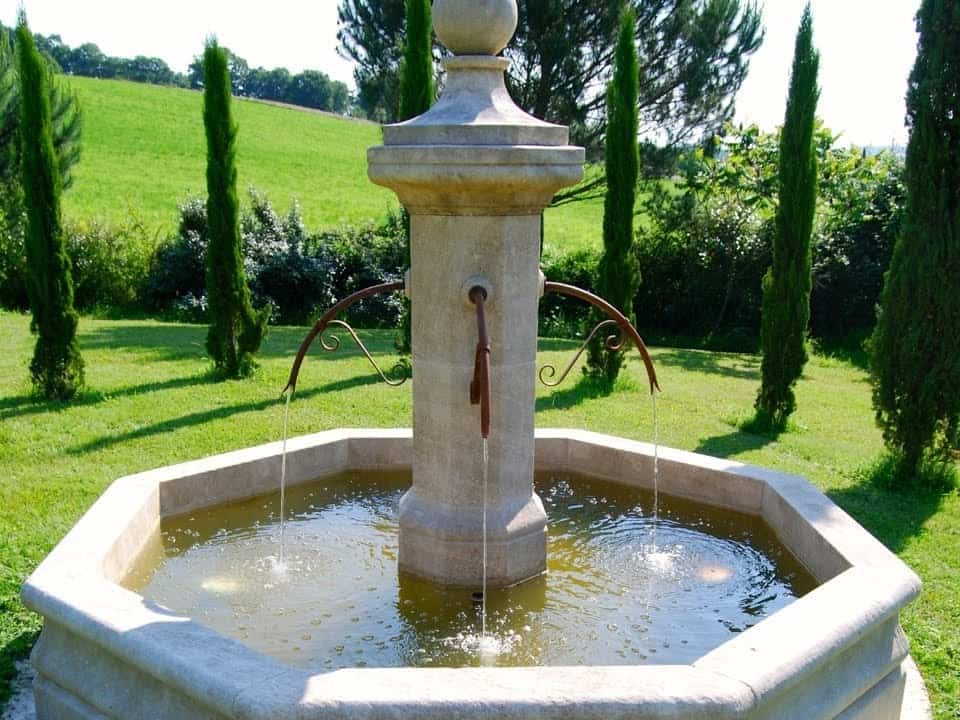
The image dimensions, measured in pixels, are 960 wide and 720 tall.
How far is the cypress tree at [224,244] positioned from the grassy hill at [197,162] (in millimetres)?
9588

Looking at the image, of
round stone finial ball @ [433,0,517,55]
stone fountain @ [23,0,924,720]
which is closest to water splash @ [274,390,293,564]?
stone fountain @ [23,0,924,720]

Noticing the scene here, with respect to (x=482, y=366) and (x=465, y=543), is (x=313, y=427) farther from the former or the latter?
(x=482, y=366)

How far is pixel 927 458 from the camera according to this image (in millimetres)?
7574

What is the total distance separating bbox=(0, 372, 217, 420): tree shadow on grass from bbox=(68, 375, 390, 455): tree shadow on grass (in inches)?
45.8

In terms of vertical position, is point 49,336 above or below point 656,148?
below

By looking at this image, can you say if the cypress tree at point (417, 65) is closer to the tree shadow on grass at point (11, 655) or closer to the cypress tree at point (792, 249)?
the cypress tree at point (792, 249)

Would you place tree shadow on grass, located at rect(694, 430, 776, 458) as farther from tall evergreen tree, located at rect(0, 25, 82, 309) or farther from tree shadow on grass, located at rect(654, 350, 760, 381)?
tall evergreen tree, located at rect(0, 25, 82, 309)

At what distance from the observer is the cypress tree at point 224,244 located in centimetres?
1048

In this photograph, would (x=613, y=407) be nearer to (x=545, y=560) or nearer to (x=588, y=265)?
(x=545, y=560)

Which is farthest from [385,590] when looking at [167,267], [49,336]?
[167,267]

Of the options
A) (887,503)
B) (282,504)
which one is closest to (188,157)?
(282,504)

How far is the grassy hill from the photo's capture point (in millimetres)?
25328

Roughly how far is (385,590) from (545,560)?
0.85 m

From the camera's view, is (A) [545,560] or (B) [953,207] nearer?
(A) [545,560]
